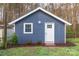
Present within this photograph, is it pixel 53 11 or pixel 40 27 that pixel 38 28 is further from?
pixel 53 11

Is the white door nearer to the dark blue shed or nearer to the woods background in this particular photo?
the dark blue shed

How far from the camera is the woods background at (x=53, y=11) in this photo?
8227 millimetres

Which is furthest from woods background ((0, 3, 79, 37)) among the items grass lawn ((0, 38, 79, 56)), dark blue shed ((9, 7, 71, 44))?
grass lawn ((0, 38, 79, 56))

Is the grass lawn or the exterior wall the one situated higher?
the exterior wall

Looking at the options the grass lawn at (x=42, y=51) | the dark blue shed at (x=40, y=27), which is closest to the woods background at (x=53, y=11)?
the dark blue shed at (x=40, y=27)

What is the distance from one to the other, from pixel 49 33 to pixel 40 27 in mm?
130

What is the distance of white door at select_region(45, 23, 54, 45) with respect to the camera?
824 cm

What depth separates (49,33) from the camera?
8.26 m

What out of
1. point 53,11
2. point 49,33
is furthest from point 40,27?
point 53,11

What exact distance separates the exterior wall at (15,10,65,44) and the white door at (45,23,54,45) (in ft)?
0.12

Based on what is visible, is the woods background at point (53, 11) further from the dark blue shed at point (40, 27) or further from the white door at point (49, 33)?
the white door at point (49, 33)

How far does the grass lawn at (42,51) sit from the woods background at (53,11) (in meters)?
0.16

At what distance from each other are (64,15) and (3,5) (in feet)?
2.42

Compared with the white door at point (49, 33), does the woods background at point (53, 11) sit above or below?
above
